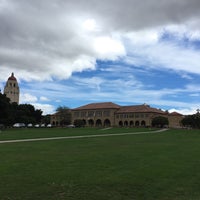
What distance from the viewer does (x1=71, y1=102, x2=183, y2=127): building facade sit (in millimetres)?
109812

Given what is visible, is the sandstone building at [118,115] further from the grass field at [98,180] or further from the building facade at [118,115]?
the grass field at [98,180]

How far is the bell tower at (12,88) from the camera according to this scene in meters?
A: 140

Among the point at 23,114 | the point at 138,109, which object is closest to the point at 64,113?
the point at 23,114

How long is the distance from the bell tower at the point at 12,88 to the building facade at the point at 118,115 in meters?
32.7

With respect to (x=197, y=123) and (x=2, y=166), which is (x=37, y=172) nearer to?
(x=2, y=166)

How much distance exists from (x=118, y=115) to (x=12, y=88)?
55.7 metres

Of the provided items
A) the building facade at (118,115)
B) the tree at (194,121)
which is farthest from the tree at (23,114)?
the tree at (194,121)

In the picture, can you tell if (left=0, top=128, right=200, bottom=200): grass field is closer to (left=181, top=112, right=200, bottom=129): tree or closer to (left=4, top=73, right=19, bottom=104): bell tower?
(left=181, top=112, right=200, bottom=129): tree

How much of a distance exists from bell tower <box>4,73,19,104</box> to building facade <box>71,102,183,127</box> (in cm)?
3274

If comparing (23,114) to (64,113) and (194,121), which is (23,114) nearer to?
(64,113)

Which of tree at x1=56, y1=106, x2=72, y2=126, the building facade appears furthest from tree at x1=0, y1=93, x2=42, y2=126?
the building facade

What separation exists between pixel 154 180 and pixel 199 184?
120 centimetres

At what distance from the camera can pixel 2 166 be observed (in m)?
10.7

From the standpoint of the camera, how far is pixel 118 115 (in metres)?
118
